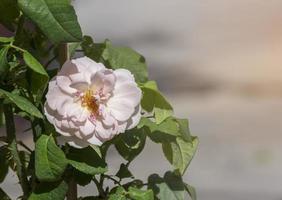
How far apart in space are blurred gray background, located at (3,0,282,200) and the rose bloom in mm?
618

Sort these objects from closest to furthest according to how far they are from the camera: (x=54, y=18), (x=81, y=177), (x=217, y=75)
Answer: (x=54, y=18)
(x=81, y=177)
(x=217, y=75)

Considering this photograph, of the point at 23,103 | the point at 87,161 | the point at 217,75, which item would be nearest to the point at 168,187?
the point at 87,161

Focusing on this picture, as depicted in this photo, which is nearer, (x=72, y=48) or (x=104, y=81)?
(x=104, y=81)

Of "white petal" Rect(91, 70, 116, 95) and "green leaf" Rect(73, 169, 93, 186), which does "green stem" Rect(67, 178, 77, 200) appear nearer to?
"green leaf" Rect(73, 169, 93, 186)

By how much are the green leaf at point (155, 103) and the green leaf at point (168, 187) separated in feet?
0.43

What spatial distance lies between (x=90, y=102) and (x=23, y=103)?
88 millimetres

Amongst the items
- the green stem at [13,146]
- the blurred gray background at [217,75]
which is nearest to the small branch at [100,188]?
the green stem at [13,146]

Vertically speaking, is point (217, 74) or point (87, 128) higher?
point (217, 74)

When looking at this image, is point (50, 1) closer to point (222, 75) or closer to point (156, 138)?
point (156, 138)

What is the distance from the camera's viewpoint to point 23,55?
2.73ft

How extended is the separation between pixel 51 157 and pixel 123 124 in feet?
0.34

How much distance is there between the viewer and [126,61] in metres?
0.94

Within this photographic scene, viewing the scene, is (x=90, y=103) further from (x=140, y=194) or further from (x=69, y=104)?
(x=140, y=194)

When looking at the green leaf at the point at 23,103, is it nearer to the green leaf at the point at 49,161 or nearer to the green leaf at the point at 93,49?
the green leaf at the point at 49,161
